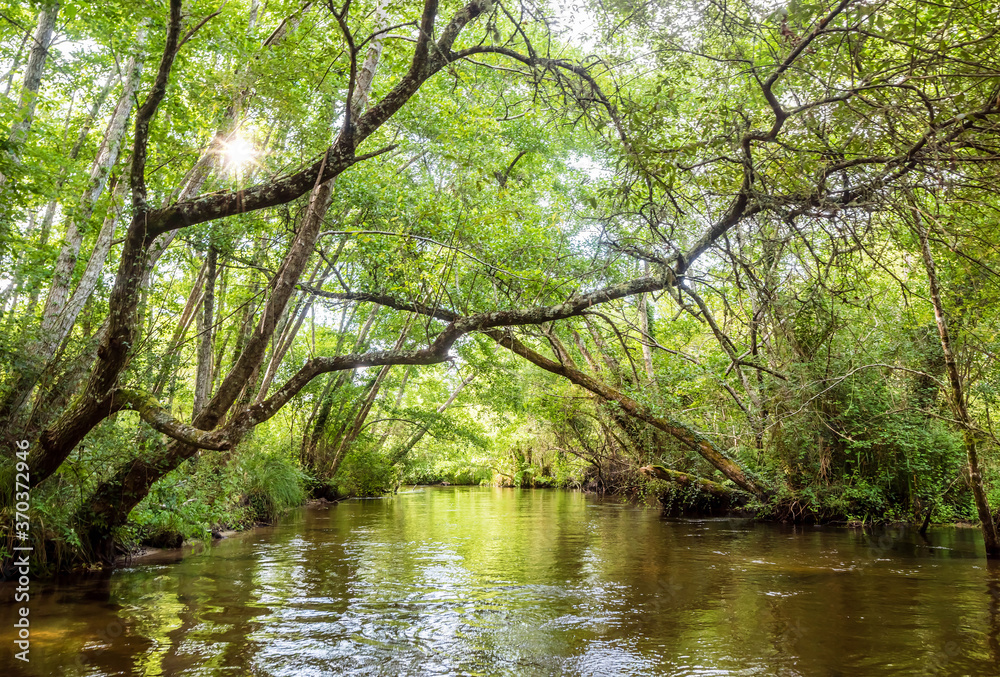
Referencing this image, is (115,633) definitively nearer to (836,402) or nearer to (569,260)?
(569,260)

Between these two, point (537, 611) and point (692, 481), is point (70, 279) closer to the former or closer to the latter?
point (537, 611)

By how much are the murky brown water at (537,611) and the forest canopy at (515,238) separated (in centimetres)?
153

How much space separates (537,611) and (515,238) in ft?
25.9

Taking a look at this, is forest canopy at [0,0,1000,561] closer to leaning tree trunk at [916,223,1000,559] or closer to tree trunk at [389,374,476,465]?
leaning tree trunk at [916,223,1000,559]

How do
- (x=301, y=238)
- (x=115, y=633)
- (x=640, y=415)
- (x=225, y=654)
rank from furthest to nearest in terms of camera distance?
(x=640, y=415) < (x=301, y=238) < (x=115, y=633) < (x=225, y=654)

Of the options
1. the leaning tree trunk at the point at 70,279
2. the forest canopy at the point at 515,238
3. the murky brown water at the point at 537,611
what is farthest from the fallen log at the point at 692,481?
the leaning tree trunk at the point at 70,279

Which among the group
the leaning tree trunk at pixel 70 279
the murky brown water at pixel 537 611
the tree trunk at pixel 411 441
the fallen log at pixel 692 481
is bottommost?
the murky brown water at pixel 537 611

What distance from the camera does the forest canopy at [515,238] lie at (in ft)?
14.5

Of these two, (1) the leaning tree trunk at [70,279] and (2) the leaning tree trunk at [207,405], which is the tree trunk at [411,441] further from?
(2) the leaning tree trunk at [207,405]

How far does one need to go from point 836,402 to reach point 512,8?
10.1 m

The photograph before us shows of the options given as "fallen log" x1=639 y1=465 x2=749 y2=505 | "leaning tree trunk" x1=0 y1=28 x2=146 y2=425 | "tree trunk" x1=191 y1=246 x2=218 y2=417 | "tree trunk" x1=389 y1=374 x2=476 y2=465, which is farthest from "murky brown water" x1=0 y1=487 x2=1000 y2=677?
"tree trunk" x1=389 y1=374 x2=476 y2=465

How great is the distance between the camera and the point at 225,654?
14.2 feet

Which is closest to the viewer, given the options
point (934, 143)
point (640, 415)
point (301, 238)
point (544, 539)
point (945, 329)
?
point (934, 143)

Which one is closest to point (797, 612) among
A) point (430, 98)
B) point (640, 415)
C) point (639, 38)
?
point (639, 38)
